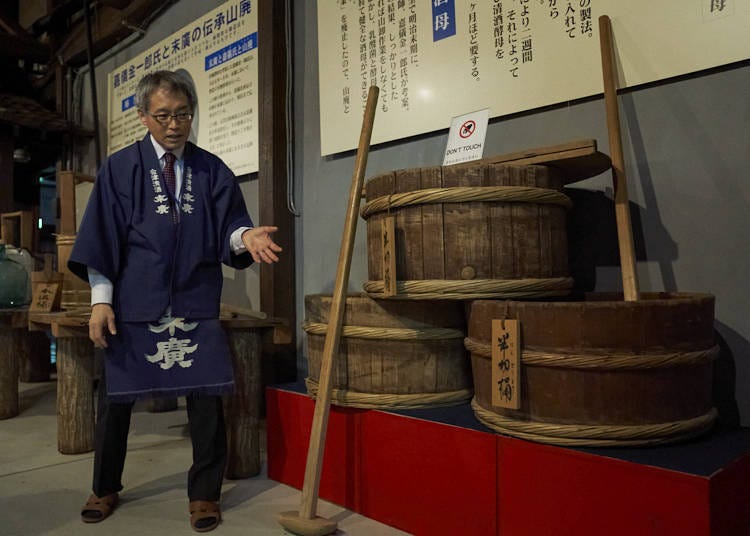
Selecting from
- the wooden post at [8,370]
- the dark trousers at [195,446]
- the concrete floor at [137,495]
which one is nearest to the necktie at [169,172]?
the dark trousers at [195,446]

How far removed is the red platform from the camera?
1292 mm

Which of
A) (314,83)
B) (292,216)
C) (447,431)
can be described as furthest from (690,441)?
(314,83)

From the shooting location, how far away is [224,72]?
11.8 ft

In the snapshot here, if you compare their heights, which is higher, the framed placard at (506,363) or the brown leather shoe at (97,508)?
the framed placard at (506,363)

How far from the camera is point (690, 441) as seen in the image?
1509 millimetres

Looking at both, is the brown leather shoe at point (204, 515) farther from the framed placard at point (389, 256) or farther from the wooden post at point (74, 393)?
the wooden post at point (74, 393)

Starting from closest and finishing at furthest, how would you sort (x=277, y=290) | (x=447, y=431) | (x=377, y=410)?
1. (x=447, y=431)
2. (x=377, y=410)
3. (x=277, y=290)

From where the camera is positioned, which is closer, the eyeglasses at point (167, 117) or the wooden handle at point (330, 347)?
the wooden handle at point (330, 347)

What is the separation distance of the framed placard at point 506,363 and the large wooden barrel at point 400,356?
0.37 meters

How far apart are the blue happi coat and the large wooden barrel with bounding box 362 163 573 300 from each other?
660mm

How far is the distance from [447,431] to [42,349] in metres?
4.15

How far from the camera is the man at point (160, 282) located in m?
1.93

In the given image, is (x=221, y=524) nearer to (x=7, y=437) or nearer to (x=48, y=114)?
(x=7, y=437)

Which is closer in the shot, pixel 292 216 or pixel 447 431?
pixel 447 431
